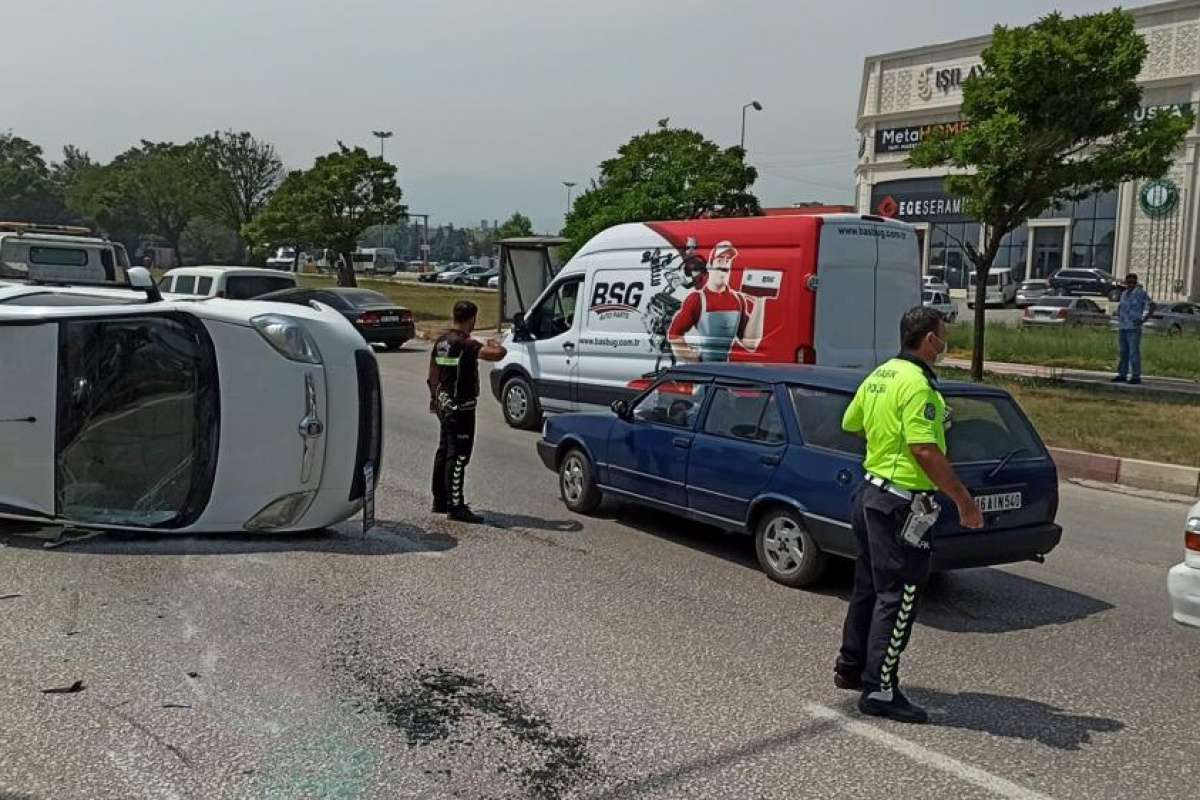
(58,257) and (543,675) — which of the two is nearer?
(543,675)

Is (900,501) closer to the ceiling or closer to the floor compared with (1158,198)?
closer to the floor

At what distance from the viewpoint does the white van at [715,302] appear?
388 inches

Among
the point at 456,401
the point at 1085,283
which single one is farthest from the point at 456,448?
the point at 1085,283

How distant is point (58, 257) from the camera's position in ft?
49.7

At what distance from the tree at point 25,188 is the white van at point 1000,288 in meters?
66.0

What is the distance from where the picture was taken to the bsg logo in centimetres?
1159

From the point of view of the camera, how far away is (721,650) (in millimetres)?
5219

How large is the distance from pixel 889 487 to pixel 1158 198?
160 feet

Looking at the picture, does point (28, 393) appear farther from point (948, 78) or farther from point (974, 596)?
point (948, 78)

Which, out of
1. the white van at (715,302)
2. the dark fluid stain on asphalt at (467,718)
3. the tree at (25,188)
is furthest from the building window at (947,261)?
the tree at (25,188)

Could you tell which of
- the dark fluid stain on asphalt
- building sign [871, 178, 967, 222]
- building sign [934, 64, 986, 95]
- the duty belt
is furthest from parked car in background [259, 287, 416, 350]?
building sign [934, 64, 986, 95]

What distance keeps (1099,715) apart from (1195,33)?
48346 mm

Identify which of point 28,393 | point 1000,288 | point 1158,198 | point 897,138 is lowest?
point 28,393

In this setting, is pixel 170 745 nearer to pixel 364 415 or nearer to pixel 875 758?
pixel 875 758
